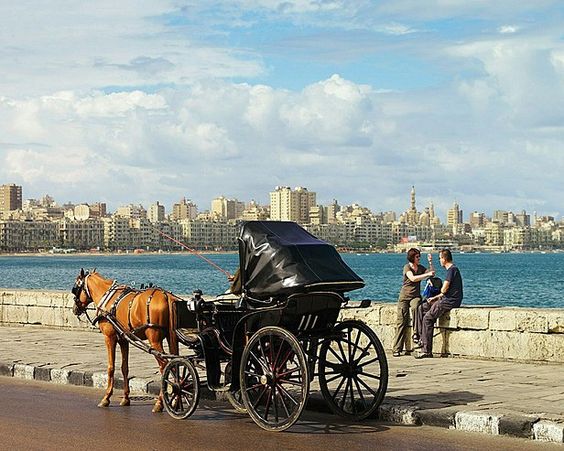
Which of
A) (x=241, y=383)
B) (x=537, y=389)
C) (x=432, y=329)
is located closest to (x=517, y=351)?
(x=432, y=329)

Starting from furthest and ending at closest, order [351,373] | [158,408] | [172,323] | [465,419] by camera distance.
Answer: [172,323]
[158,408]
[351,373]
[465,419]

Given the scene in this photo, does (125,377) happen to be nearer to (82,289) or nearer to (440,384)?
(82,289)

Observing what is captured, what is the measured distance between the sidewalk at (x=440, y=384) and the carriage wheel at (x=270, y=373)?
4.10ft

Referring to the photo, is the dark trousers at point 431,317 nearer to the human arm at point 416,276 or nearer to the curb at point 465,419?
the human arm at point 416,276

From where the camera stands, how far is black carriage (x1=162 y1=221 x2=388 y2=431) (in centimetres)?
984

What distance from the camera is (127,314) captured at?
1148cm

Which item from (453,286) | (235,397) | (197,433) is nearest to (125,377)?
(235,397)

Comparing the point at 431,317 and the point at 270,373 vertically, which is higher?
the point at 431,317

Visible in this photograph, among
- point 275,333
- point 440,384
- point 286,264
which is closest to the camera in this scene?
point 275,333

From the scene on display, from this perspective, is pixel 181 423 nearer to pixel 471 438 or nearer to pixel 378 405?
pixel 378 405

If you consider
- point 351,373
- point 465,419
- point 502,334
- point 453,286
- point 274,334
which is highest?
point 453,286

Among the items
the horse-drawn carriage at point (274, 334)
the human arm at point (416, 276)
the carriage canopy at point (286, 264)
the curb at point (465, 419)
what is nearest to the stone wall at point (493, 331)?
the human arm at point (416, 276)

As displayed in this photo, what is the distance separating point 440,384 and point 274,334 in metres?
3.12

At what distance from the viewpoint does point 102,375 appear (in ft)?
43.5
